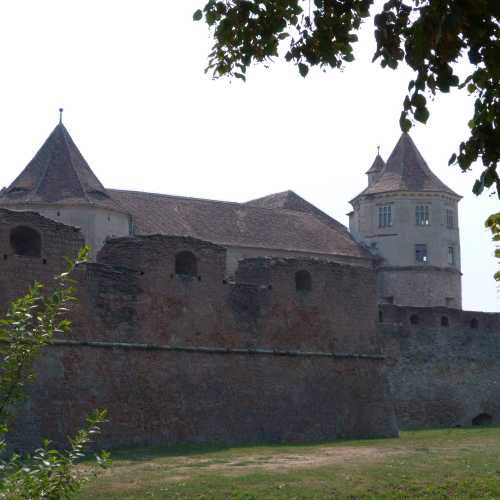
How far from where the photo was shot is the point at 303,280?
20609 mm

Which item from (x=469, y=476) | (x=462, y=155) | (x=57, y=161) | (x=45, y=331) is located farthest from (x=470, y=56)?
(x=57, y=161)

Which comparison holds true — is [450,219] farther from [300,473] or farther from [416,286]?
[300,473]

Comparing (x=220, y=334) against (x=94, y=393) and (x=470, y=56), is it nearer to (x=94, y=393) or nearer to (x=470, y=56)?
(x=94, y=393)

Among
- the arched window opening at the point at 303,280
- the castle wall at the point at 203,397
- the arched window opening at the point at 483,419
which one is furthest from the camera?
the arched window opening at the point at 483,419

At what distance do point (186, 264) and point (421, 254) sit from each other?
84.5ft

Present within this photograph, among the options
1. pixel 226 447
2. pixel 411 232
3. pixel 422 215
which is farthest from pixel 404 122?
pixel 422 215

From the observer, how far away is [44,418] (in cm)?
1633

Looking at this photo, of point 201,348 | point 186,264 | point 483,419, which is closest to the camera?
point 201,348

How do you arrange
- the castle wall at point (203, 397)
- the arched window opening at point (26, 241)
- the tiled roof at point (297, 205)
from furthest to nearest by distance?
the tiled roof at point (297, 205), the arched window opening at point (26, 241), the castle wall at point (203, 397)

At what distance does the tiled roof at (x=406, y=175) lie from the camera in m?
43.4

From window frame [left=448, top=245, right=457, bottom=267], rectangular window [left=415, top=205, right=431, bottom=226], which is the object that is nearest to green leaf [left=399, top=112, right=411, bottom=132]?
rectangular window [left=415, top=205, right=431, bottom=226]

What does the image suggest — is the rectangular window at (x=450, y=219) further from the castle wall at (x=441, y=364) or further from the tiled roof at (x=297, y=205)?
the castle wall at (x=441, y=364)

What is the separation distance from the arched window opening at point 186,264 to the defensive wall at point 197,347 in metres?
0.02

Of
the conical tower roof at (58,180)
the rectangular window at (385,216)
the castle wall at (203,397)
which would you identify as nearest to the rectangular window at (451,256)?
the rectangular window at (385,216)
